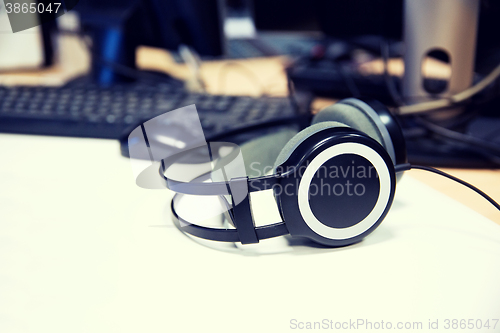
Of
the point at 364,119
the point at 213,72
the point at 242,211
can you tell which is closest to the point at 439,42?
the point at 364,119

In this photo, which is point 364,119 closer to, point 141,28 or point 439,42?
point 439,42

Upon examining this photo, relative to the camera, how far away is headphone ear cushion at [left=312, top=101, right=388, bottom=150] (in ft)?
1.13

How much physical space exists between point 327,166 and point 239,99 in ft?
1.13

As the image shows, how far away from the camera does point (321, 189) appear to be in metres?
0.30

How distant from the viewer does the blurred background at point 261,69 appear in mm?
Result: 537

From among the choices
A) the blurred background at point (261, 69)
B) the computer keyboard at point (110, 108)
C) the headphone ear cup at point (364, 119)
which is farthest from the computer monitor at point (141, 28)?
the headphone ear cup at point (364, 119)

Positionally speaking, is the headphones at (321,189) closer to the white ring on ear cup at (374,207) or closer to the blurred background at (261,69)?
the white ring on ear cup at (374,207)

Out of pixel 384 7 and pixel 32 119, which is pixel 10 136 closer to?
pixel 32 119

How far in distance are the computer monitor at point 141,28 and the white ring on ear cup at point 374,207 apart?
549 mm

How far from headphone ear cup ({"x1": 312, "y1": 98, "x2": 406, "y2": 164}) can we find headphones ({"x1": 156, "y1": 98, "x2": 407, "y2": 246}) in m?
0.04

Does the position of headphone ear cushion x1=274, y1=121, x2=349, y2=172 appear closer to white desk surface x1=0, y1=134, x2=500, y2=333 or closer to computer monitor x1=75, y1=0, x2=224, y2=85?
white desk surface x1=0, y1=134, x2=500, y2=333

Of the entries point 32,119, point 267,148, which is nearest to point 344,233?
point 267,148

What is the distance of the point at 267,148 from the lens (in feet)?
1.37

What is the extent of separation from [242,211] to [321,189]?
0.06 metres
